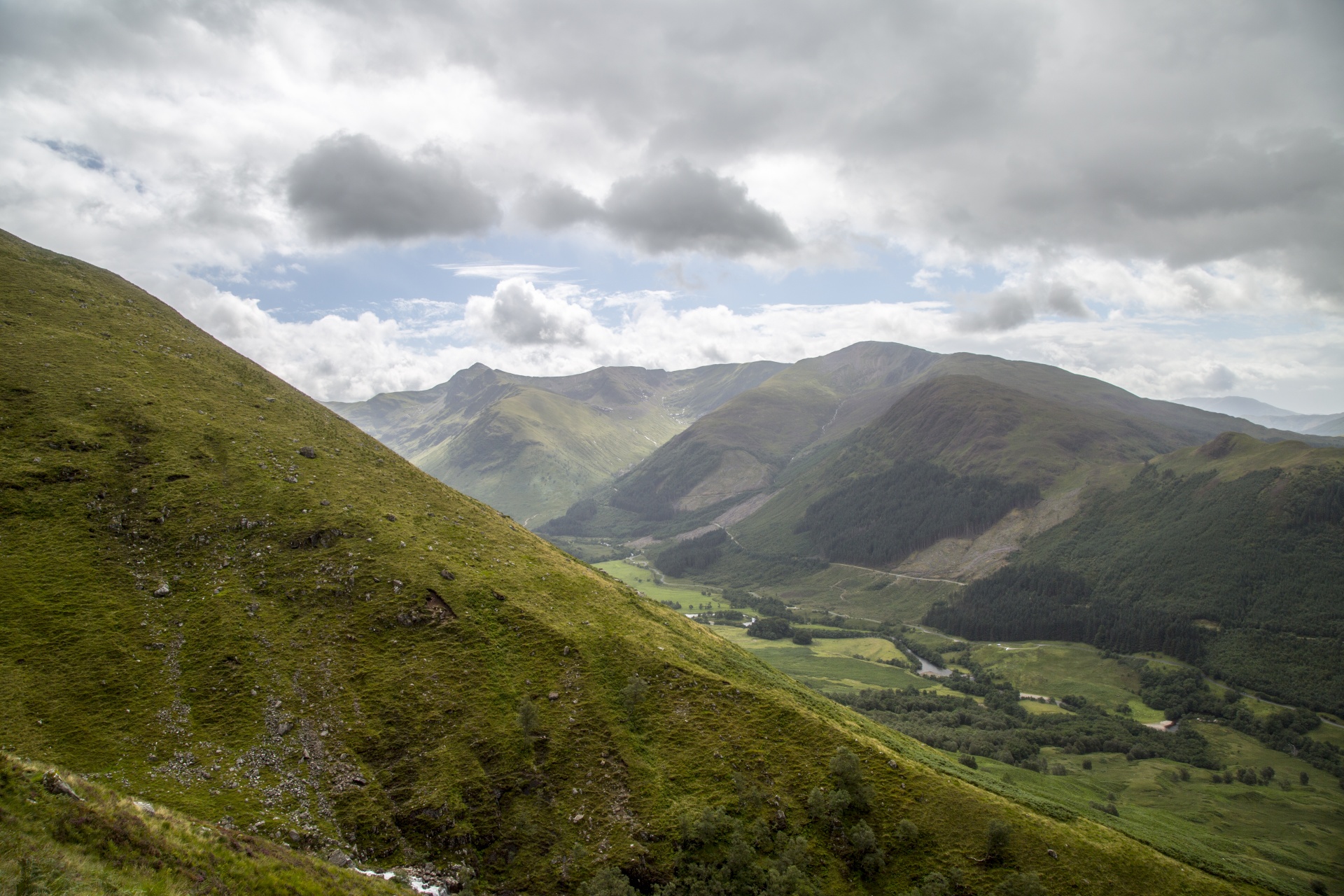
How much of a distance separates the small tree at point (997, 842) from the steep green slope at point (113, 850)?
6155 centimetres

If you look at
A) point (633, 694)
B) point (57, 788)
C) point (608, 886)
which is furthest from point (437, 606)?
point (57, 788)

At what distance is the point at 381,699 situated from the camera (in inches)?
2557

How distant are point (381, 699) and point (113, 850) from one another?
3304 centimetres

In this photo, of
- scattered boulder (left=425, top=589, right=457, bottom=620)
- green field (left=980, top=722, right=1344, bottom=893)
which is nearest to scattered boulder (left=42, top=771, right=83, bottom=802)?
scattered boulder (left=425, top=589, right=457, bottom=620)

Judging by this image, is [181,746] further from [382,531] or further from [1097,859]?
[1097,859]

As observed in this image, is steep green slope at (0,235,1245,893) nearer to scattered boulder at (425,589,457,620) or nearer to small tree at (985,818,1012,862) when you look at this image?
scattered boulder at (425,589,457,620)

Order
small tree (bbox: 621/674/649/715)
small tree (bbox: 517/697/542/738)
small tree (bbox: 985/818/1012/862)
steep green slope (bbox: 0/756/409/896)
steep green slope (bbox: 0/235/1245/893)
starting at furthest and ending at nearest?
1. small tree (bbox: 621/674/649/715)
2. small tree (bbox: 517/697/542/738)
3. small tree (bbox: 985/818/1012/862)
4. steep green slope (bbox: 0/235/1245/893)
5. steep green slope (bbox: 0/756/409/896)

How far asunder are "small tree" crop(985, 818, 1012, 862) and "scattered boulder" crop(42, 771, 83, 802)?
3011 inches

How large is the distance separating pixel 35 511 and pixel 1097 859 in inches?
4923

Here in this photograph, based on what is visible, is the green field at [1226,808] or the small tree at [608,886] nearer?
the small tree at [608,886]

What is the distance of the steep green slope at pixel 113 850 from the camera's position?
1120 inches

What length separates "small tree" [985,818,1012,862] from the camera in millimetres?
61969

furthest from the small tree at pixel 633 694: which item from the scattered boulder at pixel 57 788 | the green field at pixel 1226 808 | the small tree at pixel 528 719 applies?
the green field at pixel 1226 808

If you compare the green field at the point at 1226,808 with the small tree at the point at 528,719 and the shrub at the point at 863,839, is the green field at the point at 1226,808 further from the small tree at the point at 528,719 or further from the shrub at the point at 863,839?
the small tree at the point at 528,719
